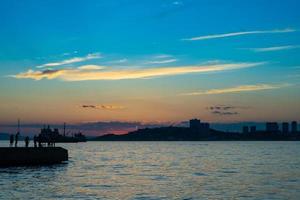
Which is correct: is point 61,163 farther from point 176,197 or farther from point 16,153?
point 176,197

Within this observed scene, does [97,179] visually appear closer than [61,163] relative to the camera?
Yes

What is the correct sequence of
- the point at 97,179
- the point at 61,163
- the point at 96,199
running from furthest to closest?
the point at 61,163 → the point at 97,179 → the point at 96,199

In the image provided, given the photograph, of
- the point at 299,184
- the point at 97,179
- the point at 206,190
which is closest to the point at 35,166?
the point at 97,179

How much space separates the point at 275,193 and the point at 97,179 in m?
20.8

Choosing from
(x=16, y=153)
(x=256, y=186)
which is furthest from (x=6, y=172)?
(x=256, y=186)

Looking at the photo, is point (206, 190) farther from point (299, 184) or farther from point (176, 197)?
point (299, 184)

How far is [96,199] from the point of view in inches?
1421

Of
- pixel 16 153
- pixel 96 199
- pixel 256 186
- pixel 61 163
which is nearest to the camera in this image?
pixel 96 199

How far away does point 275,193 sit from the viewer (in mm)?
41312

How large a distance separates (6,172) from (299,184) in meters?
34.2

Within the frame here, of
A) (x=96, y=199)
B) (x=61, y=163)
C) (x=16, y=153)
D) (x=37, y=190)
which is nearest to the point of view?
(x=96, y=199)

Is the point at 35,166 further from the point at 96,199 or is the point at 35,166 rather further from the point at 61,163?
the point at 96,199

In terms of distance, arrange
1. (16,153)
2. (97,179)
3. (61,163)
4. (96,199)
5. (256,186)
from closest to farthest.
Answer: (96,199)
(256,186)
(97,179)
(16,153)
(61,163)

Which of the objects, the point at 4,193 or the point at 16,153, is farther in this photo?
the point at 16,153
